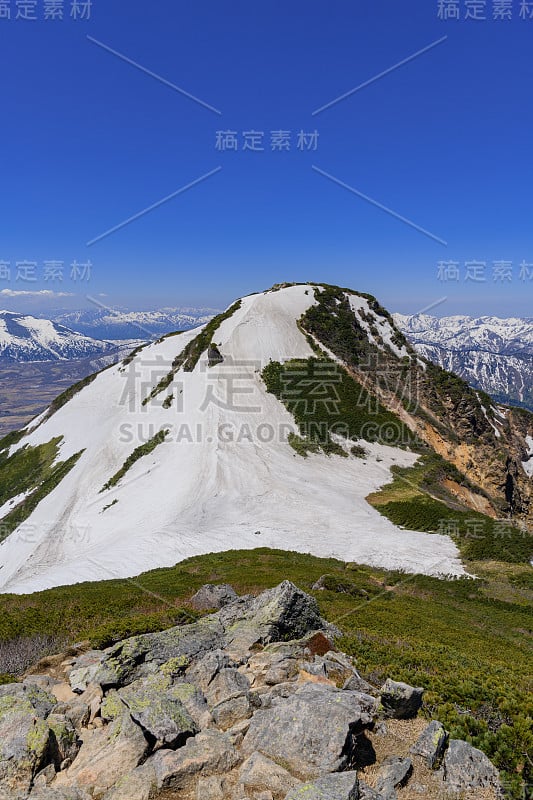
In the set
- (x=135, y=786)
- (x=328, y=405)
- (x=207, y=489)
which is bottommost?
(x=207, y=489)

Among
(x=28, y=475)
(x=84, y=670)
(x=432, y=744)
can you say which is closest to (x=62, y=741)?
(x=84, y=670)

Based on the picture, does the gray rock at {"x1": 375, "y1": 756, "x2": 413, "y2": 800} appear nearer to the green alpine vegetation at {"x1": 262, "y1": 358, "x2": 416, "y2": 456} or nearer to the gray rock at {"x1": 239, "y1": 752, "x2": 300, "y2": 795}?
the gray rock at {"x1": 239, "y1": 752, "x2": 300, "y2": 795}

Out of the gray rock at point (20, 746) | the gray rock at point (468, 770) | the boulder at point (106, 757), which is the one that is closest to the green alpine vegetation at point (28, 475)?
the gray rock at point (20, 746)

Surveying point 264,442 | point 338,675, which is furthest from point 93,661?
point 264,442

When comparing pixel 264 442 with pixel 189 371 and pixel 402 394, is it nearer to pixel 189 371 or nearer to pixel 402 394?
pixel 189 371

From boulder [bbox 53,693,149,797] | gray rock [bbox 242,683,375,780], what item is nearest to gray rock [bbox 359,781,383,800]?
gray rock [bbox 242,683,375,780]

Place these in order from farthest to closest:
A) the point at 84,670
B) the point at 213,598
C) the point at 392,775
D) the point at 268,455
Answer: the point at 268,455 < the point at 213,598 < the point at 84,670 < the point at 392,775

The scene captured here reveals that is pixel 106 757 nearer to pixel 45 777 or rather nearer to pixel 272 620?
pixel 45 777
